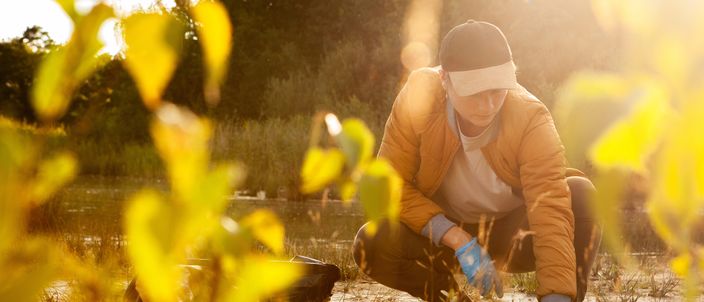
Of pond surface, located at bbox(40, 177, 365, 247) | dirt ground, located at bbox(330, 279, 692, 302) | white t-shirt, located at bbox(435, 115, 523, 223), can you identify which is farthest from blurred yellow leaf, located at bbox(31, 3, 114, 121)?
pond surface, located at bbox(40, 177, 365, 247)

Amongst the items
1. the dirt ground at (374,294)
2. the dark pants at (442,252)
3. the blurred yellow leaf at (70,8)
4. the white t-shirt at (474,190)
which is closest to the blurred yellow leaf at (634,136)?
the blurred yellow leaf at (70,8)

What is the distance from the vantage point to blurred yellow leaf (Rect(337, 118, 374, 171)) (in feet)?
2.23

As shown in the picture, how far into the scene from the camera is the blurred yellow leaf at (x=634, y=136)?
23.4 inches

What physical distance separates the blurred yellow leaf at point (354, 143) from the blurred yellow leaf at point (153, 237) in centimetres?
14

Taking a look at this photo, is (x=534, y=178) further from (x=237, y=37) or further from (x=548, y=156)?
(x=237, y=37)

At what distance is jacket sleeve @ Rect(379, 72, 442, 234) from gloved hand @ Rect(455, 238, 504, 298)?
247 mm

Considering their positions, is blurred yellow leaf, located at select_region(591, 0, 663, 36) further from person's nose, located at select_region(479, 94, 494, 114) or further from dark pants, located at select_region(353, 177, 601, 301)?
dark pants, located at select_region(353, 177, 601, 301)

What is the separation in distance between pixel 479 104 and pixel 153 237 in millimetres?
2670

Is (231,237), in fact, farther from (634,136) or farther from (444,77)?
(444,77)

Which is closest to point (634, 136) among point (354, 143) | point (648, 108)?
point (648, 108)

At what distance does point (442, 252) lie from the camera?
3.81 m

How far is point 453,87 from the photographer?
3215mm

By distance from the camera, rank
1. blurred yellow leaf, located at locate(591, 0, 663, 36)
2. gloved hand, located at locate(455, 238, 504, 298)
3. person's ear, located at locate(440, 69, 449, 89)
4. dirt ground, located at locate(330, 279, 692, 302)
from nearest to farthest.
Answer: blurred yellow leaf, located at locate(591, 0, 663, 36) < gloved hand, located at locate(455, 238, 504, 298) < person's ear, located at locate(440, 69, 449, 89) < dirt ground, located at locate(330, 279, 692, 302)

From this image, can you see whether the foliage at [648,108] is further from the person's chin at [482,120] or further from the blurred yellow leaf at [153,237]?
the person's chin at [482,120]
